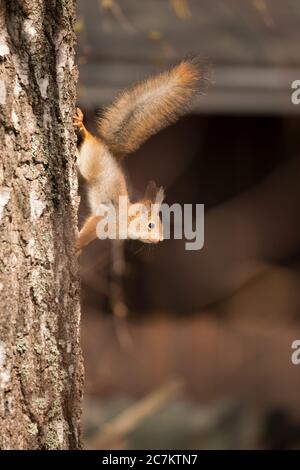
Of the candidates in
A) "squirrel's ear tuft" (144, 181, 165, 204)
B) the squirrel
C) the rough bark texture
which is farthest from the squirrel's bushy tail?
the rough bark texture

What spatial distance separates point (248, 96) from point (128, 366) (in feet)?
6.34

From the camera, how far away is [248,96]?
5.33 metres

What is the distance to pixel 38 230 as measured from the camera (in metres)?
2.09

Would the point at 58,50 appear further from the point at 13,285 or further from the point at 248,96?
the point at 248,96

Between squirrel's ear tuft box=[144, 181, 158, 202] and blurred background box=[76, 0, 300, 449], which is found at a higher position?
blurred background box=[76, 0, 300, 449]

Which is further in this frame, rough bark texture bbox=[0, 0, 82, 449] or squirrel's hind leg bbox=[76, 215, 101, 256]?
squirrel's hind leg bbox=[76, 215, 101, 256]

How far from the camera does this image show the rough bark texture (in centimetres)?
204

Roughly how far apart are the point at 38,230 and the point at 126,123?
1.84ft

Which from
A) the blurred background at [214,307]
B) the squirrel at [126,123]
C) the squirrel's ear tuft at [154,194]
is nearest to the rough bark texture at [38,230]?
the squirrel at [126,123]

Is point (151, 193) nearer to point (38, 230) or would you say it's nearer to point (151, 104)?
point (151, 104)

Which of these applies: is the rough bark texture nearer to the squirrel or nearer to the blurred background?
the squirrel

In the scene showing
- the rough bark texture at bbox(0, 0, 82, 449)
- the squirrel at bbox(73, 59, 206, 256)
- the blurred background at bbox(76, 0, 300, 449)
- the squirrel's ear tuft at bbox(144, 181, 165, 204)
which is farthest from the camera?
the blurred background at bbox(76, 0, 300, 449)

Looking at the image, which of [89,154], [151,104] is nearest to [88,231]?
[89,154]
